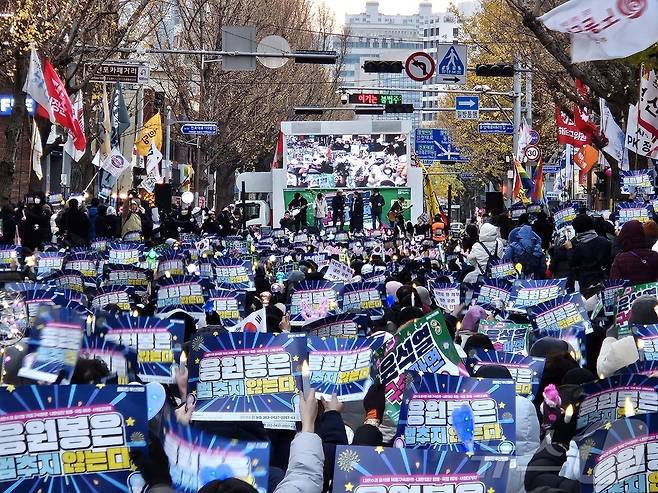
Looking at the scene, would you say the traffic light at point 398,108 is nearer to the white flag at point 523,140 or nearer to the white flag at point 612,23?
the white flag at point 523,140

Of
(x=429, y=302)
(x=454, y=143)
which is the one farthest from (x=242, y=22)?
(x=429, y=302)

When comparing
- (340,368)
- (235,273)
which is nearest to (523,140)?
(235,273)

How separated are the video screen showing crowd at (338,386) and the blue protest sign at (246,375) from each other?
0.03 ft

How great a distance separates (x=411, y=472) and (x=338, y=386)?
4.64 meters

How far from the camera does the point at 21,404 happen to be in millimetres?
5652

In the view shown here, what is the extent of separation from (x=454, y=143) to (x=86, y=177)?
104 feet

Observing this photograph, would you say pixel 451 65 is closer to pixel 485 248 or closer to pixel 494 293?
pixel 485 248

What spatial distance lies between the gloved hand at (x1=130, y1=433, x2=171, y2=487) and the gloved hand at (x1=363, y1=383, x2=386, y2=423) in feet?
9.64

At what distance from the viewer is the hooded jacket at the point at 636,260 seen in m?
14.6

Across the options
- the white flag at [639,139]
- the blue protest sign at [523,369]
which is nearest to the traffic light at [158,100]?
the white flag at [639,139]

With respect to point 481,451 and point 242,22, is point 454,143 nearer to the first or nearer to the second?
point 242,22

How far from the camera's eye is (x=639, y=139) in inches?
1009

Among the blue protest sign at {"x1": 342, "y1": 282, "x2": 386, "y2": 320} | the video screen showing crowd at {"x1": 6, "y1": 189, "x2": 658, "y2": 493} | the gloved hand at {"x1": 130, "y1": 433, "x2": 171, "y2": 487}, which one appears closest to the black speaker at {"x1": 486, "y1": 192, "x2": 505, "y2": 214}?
the video screen showing crowd at {"x1": 6, "y1": 189, "x2": 658, "y2": 493}

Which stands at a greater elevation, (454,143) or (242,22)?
(242,22)
